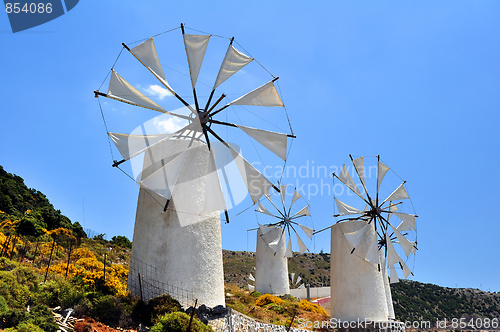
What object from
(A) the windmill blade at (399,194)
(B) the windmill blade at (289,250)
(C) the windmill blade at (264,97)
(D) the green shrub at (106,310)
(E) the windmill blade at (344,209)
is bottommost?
(D) the green shrub at (106,310)

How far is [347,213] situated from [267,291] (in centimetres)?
→ 1208

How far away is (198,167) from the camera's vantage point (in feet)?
39.9

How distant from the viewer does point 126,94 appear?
1102 cm

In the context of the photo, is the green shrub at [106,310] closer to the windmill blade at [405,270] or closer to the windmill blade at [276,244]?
the windmill blade at [405,270]

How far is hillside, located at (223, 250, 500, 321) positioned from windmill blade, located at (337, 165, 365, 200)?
25894 mm

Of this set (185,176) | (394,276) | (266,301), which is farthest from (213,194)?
(394,276)

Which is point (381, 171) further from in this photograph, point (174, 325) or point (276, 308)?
point (174, 325)

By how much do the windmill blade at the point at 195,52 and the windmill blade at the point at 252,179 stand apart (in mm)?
2510

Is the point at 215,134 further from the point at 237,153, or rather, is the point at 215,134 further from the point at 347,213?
the point at 347,213

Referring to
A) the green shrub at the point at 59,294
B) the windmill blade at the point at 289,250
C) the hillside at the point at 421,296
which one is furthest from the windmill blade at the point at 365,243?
the hillside at the point at 421,296

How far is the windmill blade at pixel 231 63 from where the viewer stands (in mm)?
11641

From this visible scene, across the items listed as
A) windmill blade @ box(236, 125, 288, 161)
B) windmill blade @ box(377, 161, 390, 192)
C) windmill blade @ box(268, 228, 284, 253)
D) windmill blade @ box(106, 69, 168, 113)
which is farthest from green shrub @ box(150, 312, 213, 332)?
windmill blade @ box(268, 228, 284, 253)

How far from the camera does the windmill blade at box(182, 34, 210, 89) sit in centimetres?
1127

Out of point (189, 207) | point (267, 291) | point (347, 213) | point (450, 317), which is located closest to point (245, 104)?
point (189, 207)
